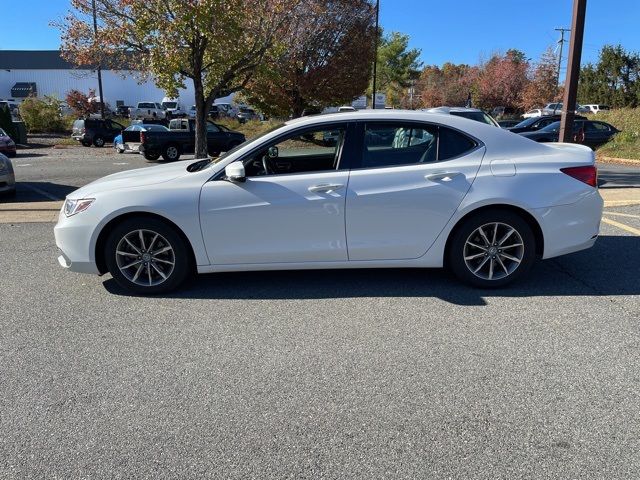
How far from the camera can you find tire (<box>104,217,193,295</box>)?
4699 mm

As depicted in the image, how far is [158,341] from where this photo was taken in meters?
3.92

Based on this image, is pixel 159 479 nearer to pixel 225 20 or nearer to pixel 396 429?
pixel 396 429

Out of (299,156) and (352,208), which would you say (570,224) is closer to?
(352,208)

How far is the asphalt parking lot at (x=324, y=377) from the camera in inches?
104

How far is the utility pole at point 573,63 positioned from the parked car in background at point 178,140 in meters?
14.9


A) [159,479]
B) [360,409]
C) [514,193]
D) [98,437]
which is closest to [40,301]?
[98,437]

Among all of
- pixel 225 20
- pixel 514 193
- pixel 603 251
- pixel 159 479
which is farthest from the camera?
pixel 225 20

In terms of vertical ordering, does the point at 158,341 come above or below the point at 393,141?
below

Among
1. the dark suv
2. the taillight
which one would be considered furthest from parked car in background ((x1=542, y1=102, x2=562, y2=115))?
the taillight

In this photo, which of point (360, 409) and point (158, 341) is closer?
point (360, 409)

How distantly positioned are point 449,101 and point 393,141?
59.1 meters

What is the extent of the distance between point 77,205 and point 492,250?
3.67 metres

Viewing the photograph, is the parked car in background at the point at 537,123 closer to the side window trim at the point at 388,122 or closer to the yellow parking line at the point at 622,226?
the yellow parking line at the point at 622,226

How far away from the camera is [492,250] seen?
Answer: 481 centimetres
